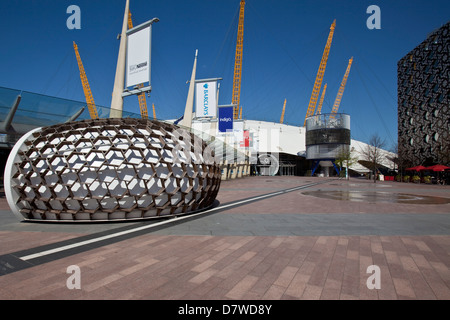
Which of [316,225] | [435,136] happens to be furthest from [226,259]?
[435,136]

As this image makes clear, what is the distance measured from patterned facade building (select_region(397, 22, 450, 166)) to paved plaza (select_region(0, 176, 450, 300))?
1783 inches

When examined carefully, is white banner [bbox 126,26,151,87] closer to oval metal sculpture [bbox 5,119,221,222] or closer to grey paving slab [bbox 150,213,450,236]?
oval metal sculpture [bbox 5,119,221,222]

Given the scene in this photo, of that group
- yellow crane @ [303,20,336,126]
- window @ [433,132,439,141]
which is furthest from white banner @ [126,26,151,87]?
yellow crane @ [303,20,336,126]

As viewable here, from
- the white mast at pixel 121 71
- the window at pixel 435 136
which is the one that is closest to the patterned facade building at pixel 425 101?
the window at pixel 435 136

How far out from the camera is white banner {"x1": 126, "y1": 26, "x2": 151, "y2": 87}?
16.2 meters

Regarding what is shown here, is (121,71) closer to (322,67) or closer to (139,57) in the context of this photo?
(139,57)

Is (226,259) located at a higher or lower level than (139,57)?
lower

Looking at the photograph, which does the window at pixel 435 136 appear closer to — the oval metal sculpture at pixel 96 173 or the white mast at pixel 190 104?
the white mast at pixel 190 104

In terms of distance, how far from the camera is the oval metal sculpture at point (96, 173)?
728cm

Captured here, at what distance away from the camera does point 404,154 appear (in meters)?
56.5

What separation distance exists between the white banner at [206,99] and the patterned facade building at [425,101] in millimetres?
38182

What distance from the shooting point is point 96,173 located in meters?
7.23

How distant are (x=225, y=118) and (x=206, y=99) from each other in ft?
9.54
